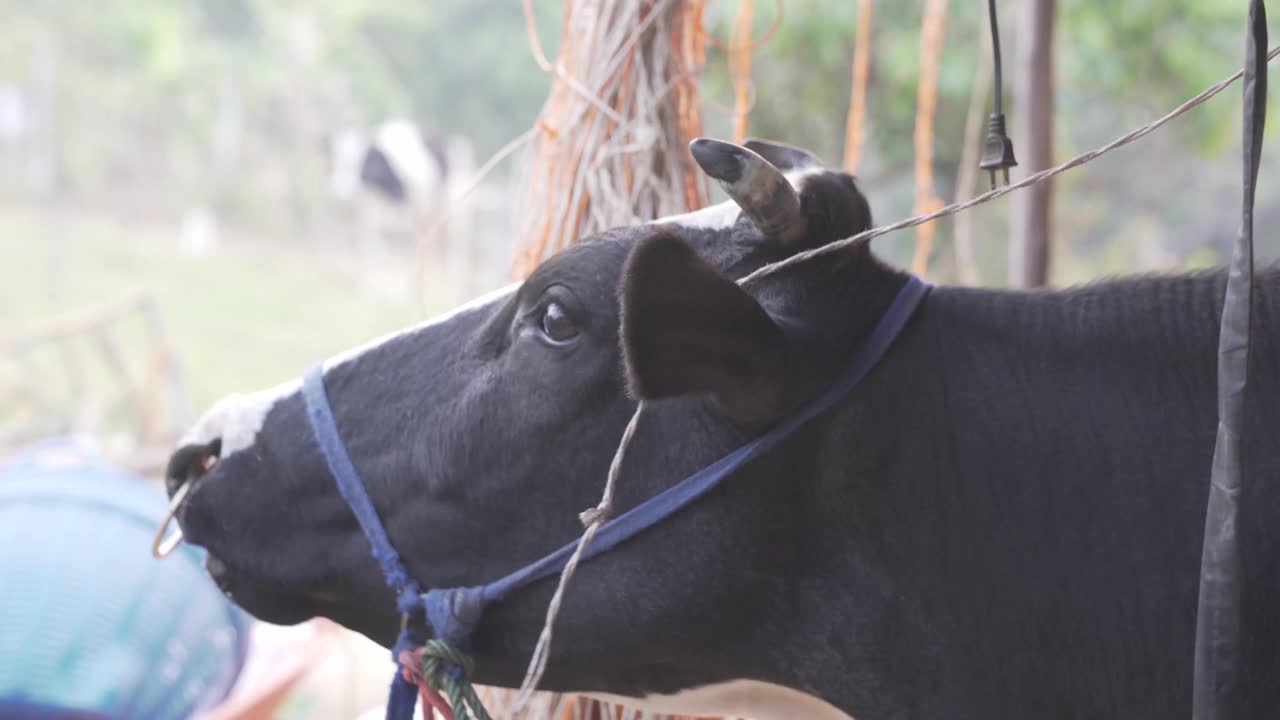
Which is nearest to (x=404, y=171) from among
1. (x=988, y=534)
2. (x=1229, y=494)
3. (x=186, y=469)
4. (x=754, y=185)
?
(x=186, y=469)

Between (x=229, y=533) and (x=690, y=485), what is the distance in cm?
67

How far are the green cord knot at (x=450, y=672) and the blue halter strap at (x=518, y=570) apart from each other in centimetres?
1

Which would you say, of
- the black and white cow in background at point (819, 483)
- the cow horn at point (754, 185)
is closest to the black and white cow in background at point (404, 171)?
the black and white cow in background at point (819, 483)

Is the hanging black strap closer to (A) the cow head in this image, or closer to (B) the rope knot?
(A) the cow head

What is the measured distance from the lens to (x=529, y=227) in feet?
7.52

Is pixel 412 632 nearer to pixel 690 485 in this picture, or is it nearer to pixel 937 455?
pixel 690 485

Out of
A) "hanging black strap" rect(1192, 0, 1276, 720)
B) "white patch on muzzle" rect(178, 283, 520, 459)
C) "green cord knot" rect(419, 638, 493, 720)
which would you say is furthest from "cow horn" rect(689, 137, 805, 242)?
"green cord knot" rect(419, 638, 493, 720)

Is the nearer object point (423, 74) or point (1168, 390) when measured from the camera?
point (1168, 390)

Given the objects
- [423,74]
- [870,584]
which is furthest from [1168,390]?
[423,74]

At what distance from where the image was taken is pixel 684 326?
1282mm

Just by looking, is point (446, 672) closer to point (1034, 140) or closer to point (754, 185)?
point (754, 185)

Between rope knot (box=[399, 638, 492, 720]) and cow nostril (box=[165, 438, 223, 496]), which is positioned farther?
cow nostril (box=[165, 438, 223, 496])

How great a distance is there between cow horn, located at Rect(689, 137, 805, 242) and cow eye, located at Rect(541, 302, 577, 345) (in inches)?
10.2

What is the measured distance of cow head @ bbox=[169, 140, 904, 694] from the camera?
1.43 meters
